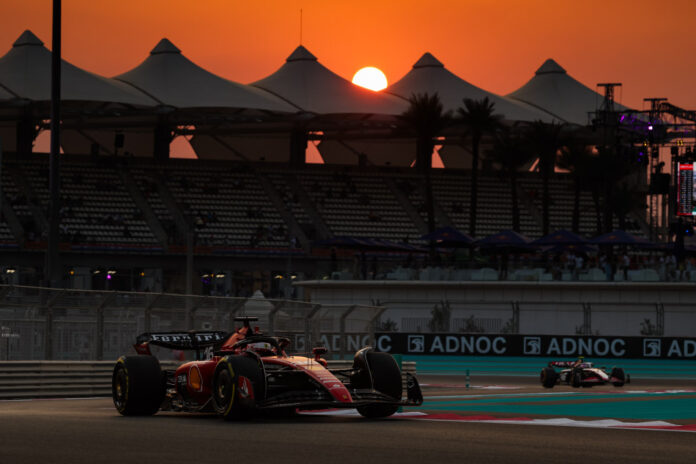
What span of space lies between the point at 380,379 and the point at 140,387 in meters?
2.75

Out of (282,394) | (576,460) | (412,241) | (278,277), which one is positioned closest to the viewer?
(576,460)

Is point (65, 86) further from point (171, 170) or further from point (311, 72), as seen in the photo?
point (311, 72)

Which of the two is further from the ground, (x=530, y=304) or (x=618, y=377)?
(x=530, y=304)

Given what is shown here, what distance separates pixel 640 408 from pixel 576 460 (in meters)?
10.8

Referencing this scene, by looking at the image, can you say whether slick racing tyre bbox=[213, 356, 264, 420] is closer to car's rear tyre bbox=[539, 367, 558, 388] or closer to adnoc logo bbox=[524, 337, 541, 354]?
car's rear tyre bbox=[539, 367, 558, 388]

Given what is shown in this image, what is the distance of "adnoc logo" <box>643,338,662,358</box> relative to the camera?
124 feet

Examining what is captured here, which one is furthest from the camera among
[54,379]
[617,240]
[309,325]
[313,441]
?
[617,240]

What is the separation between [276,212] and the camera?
67.6 meters

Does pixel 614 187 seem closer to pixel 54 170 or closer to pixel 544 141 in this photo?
pixel 544 141

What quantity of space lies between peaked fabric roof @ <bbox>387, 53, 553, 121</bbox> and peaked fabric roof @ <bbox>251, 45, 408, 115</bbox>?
2.52 m

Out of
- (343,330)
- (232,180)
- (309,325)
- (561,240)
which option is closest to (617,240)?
(561,240)

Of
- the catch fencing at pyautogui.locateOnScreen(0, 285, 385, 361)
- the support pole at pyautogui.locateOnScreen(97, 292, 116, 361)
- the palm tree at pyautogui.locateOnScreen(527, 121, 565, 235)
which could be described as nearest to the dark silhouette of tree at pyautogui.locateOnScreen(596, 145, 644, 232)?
the palm tree at pyautogui.locateOnScreen(527, 121, 565, 235)

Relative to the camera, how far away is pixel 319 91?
69.4 metres

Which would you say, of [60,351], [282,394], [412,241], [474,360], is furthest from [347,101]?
[282,394]
